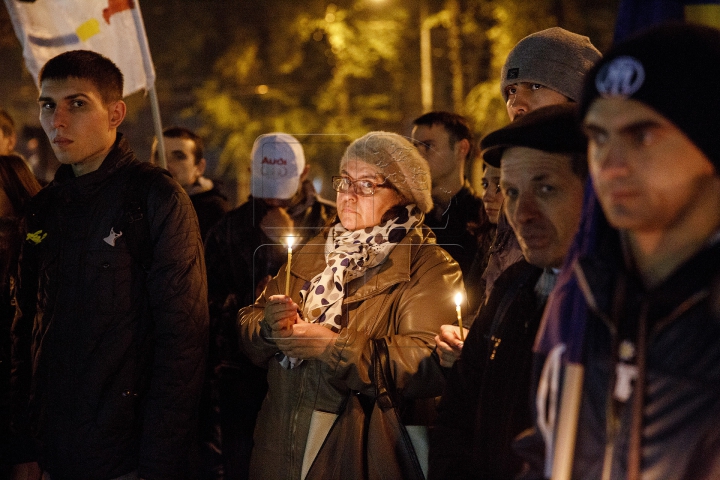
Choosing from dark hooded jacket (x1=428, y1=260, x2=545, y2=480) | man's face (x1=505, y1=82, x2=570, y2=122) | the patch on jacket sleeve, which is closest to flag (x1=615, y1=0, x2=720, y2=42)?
dark hooded jacket (x1=428, y1=260, x2=545, y2=480)

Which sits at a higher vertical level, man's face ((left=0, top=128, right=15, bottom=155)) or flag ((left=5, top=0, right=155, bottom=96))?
→ flag ((left=5, top=0, right=155, bottom=96))

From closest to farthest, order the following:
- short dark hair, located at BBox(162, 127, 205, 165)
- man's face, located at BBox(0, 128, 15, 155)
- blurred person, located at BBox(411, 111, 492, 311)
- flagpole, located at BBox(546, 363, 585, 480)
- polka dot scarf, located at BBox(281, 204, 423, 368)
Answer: flagpole, located at BBox(546, 363, 585, 480) → polka dot scarf, located at BBox(281, 204, 423, 368) → blurred person, located at BBox(411, 111, 492, 311) → man's face, located at BBox(0, 128, 15, 155) → short dark hair, located at BBox(162, 127, 205, 165)

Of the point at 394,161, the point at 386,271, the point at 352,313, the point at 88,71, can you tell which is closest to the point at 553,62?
the point at 394,161

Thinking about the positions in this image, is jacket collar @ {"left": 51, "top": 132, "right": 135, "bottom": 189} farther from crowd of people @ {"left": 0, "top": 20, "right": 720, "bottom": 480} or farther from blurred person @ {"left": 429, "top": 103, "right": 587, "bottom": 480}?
blurred person @ {"left": 429, "top": 103, "right": 587, "bottom": 480}

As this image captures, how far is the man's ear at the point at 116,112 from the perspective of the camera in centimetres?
385

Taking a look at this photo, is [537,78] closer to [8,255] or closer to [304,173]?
[304,173]

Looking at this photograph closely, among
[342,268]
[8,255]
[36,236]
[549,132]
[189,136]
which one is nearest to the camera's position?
[549,132]

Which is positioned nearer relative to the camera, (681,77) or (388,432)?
(681,77)

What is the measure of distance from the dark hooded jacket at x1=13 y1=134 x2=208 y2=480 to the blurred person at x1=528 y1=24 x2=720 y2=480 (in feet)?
6.73

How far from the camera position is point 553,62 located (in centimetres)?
345

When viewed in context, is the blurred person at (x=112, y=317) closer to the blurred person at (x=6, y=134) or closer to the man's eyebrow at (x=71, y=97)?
the man's eyebrow at (x=71, y=97)

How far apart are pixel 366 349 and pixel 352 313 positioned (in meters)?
0.23

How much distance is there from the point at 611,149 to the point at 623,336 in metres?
0.42

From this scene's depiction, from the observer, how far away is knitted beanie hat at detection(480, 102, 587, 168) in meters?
2.28
